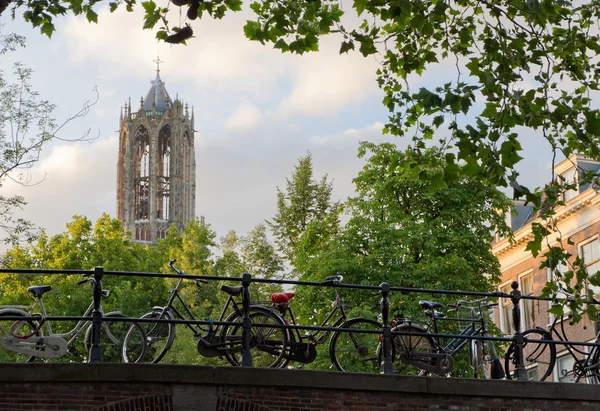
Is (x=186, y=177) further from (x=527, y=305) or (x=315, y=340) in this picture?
(x=315, y=340)

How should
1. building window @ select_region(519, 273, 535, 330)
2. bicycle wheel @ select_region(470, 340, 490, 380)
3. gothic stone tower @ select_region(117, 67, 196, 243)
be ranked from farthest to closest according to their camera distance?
gothic stone tower @ select_region(117, 67, 196, 243), building window @ select_region(519, 273, 535, 330), bicycle wheel @ select_region(470, 340, 490, 380)

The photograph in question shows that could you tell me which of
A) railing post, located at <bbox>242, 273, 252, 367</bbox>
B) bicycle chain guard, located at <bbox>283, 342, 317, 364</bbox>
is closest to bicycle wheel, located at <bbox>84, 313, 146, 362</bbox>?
railing post, located at <bbox>242, 273, 252, 367</bbox>

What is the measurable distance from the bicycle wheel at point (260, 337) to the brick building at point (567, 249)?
20246 millimetres

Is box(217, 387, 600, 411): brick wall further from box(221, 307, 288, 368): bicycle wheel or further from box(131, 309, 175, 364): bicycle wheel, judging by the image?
box(131, 309, 175, 364): bicycle wheel

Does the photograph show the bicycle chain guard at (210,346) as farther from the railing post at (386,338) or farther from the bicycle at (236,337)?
the railing post at (386,338)

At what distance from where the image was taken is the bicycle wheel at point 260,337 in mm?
12430

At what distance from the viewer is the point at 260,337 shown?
12547mm

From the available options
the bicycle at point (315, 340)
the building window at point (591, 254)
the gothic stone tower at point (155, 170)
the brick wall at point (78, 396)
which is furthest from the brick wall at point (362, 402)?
the gothic stone tower at point (155, 170)

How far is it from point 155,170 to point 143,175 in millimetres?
1893

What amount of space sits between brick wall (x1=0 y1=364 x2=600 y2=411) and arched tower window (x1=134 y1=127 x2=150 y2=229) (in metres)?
95.5

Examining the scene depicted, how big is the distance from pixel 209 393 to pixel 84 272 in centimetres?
183

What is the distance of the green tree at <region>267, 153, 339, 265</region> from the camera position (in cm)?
4016

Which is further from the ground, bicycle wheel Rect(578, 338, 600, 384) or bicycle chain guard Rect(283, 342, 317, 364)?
bicycle chain guard Rect(283, 342, 317, 364)

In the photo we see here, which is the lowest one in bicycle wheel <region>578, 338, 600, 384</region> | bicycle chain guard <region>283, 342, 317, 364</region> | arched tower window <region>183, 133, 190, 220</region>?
bicycle wheel <region>578, 338, 600, 384</region>
